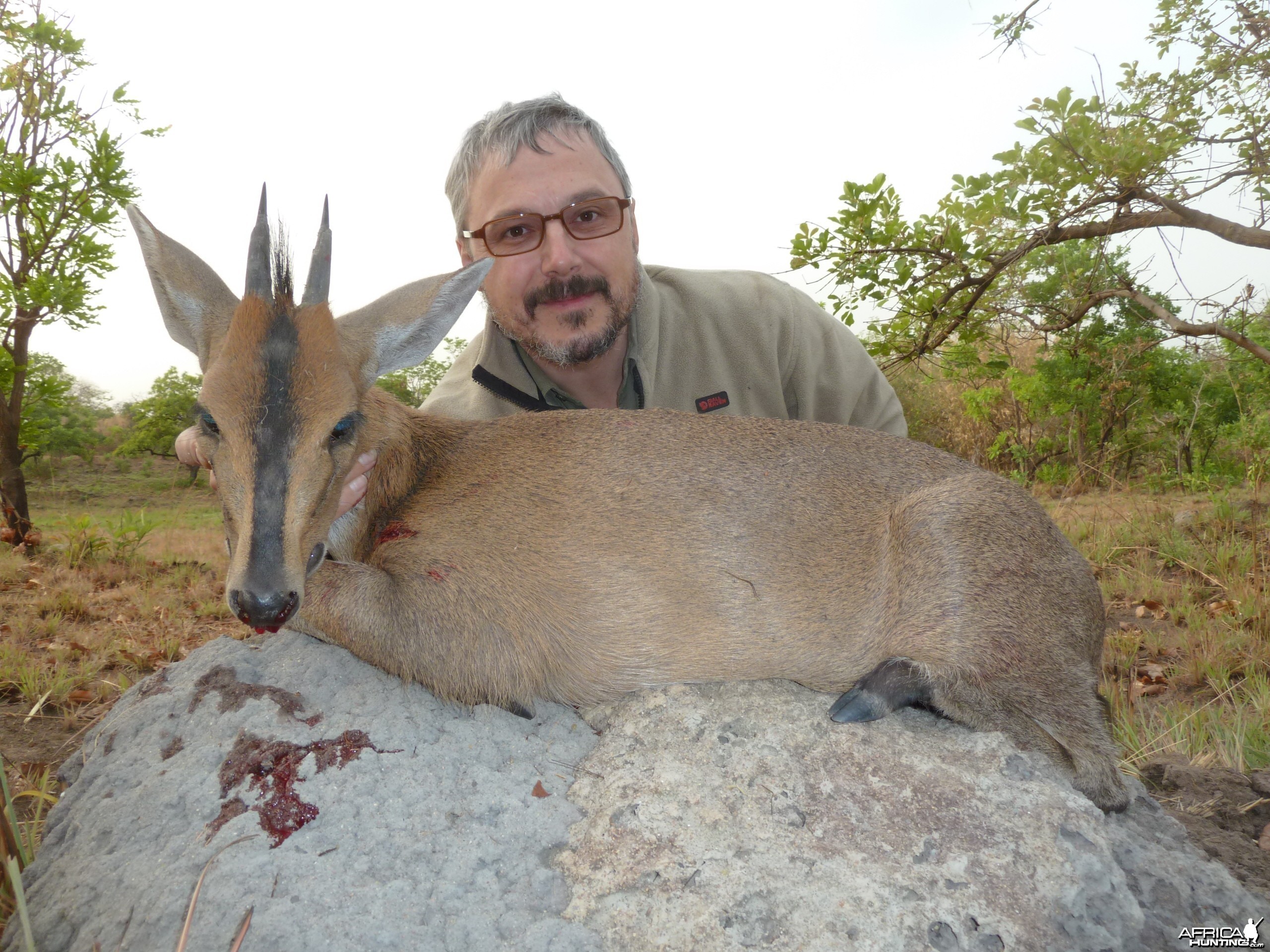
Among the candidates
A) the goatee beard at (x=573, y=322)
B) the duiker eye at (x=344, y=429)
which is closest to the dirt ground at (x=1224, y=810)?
the duiker eye at (x=344, y=429)

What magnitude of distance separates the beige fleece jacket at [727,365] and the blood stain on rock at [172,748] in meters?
3.94

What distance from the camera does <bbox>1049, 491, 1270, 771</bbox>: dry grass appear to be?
475 centimetres

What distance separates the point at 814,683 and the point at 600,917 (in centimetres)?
161

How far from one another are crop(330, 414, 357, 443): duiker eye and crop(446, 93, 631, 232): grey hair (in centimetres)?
337

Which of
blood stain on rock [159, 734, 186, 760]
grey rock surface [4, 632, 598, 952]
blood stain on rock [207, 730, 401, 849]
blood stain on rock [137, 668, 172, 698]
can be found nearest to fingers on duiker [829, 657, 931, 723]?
grey rock surface [4, 632, 598, 952]

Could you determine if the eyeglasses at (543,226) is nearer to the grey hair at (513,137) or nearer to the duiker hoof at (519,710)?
the grey hair at (513,137)

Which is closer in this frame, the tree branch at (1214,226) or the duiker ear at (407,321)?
the duiker ear at (407,321)

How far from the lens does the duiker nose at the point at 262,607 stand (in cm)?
276

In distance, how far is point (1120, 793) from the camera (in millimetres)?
3270

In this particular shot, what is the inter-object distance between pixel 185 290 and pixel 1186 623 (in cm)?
837

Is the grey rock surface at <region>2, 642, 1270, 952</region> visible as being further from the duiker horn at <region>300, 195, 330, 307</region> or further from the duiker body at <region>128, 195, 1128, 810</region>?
the duiker horn at <region>300, 195, 330, 307</region>

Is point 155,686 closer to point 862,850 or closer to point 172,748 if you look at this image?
point 172,748

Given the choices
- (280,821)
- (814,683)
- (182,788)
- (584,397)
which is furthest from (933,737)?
(584,397)

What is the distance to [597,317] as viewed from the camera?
20.3 ft
